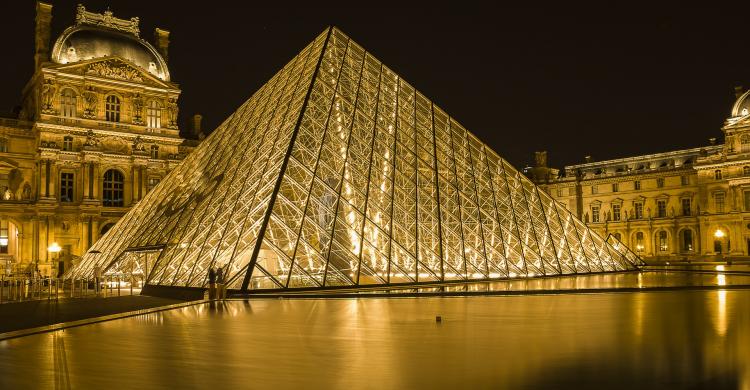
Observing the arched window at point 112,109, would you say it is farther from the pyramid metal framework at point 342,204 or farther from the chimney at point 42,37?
the pyramid metal framework at point 342,204

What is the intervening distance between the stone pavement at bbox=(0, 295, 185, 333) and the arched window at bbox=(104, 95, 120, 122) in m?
31.7

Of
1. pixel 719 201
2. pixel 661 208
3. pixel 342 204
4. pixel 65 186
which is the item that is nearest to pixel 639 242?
pixel 661 208

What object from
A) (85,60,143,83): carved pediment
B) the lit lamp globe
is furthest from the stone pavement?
(85,60,143,83): carved pediment

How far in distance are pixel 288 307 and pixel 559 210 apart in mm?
16283

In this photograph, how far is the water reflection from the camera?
575 cm

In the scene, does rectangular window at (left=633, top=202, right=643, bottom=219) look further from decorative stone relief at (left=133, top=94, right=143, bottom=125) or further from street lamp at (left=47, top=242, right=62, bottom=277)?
street lamp at (left=47, top=242, right=62, bottom=277)

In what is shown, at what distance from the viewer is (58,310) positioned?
549 inches

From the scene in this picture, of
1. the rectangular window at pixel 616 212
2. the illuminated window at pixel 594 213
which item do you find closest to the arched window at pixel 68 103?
the illuminated window at pixel 594 213

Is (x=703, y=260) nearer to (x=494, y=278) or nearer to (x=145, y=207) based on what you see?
(x=494, y=278)

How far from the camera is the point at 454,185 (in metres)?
23.3

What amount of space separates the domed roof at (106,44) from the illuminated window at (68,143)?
506cm

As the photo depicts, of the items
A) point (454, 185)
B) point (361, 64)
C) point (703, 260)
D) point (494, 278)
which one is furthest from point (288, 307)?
point (703, 260)

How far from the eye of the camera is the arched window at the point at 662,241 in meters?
67.9

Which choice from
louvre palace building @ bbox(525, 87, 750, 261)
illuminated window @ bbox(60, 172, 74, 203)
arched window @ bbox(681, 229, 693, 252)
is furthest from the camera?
arched window @ bbox(681, 229, 693, 252)
